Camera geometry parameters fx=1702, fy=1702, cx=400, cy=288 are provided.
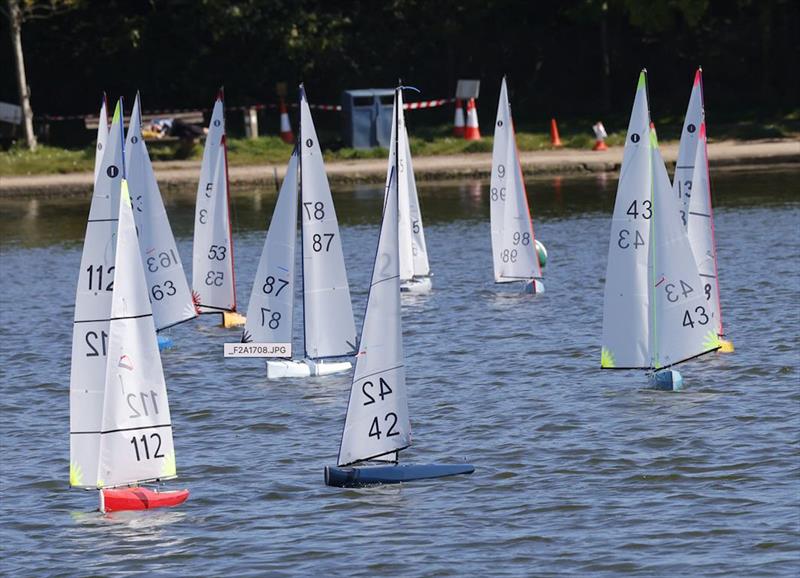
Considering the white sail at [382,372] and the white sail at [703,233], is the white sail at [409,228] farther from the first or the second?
the white sail at [382,372]

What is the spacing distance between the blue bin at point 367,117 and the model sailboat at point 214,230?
21092 mm

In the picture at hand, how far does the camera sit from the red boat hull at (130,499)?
17.4 m

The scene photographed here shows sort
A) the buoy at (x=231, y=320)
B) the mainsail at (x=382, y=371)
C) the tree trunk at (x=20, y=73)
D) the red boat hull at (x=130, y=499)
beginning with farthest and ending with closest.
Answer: the tree trunk at (x=20, y=73) → the buoy at (x=231, y=320) → the red boat hull at (x=130, y=499) → the mainsail at (x=382, y=371)

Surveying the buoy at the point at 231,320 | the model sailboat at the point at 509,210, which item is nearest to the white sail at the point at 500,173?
the model sailboat at the point at 509,210

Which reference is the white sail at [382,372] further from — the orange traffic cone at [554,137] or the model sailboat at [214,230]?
the orange traffic cone at [554,137]

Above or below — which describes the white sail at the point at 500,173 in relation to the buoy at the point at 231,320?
above

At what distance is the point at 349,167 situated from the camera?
47.5m

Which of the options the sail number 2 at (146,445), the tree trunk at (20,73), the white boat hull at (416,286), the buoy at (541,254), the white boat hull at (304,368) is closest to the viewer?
the sail number 2 at (146,445)

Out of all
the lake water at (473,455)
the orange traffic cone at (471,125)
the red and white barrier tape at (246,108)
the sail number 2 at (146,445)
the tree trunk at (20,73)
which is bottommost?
the lake water at (473,455)

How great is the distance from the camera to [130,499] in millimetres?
17422

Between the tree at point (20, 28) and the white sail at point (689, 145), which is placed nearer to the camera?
the white sail at point (689, 145)

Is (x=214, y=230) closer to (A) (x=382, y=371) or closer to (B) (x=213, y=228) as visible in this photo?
(B) (x=213, y=228)

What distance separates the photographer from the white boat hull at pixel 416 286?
31.1m

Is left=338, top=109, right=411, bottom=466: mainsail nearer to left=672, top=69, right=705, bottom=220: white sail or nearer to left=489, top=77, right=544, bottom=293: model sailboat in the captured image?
left=672, top=69, right=705, bottom=220: white sail
